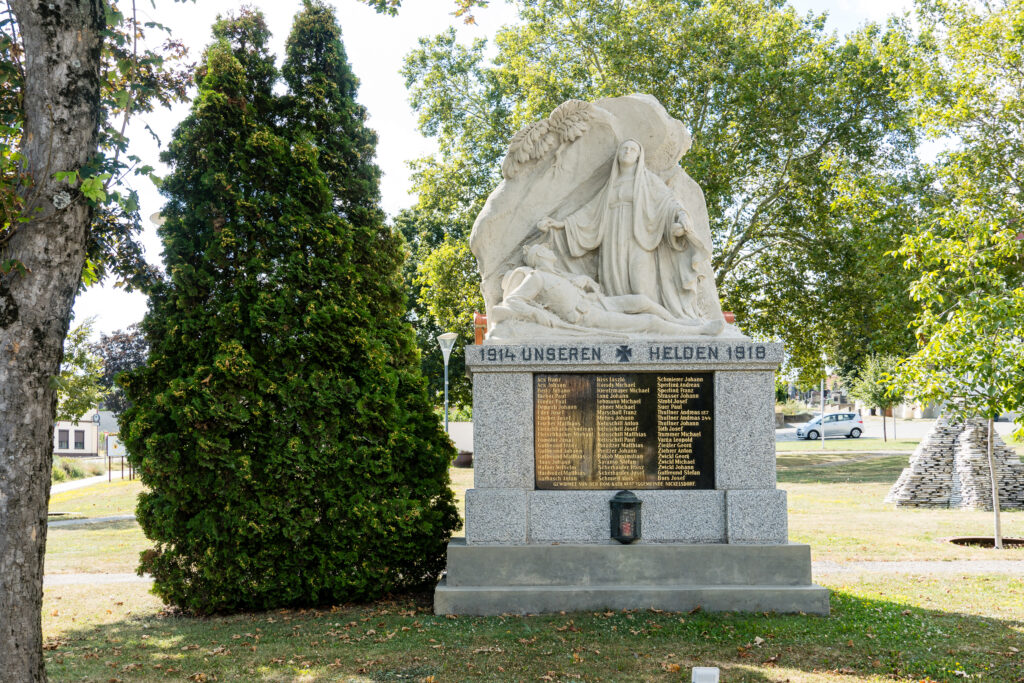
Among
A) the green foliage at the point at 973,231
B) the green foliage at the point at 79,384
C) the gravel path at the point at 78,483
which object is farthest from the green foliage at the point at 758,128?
the gravel path at the point at 78,483

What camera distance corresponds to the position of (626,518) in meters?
7.29

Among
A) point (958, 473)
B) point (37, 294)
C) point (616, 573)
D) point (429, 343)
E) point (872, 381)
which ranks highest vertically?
point (429, 343)

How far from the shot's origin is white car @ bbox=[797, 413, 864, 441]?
146 feet

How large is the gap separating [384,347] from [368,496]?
1421mm

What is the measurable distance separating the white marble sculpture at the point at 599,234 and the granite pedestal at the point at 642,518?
1.17 feet

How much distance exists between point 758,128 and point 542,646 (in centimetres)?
2041

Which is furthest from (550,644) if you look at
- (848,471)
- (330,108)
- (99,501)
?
(848,471)

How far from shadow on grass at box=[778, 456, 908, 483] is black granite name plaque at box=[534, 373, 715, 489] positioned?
15279 millimetres

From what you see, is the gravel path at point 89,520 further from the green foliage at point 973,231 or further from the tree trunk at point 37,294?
the green foliage at point 973,231

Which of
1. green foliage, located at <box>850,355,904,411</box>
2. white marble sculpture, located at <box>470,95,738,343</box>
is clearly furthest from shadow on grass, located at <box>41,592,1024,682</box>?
green foliage, located at <box>850,355,904,411</box>

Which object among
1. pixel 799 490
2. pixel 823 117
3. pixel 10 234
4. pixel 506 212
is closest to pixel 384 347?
pixel 506 212

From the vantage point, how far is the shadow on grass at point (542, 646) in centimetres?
561

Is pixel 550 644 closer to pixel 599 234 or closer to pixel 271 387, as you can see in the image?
pixel 271 387

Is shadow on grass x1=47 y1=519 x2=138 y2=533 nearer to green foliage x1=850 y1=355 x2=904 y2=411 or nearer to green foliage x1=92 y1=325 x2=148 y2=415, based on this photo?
green foliage x1=92 y1=325 x2=148 y2=415
